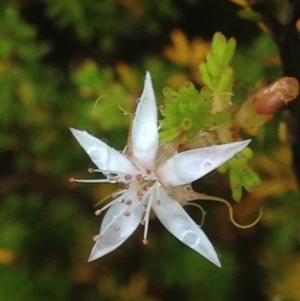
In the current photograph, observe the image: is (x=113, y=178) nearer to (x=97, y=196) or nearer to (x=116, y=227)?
(x=116, y=227)

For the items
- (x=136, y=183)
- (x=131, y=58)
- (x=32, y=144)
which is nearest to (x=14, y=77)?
(x=32, y=144)

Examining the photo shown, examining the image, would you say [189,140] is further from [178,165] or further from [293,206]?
[293,206]

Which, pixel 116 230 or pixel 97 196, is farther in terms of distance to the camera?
pixel 97 196

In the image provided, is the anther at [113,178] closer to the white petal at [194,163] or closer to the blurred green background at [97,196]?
the white petal at [194,163]

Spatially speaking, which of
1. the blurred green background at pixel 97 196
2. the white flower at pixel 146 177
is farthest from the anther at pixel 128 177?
the blurred green background at pixel 97 196

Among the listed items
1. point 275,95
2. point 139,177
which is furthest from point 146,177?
point 275,95

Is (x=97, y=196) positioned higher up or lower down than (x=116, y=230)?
lower down
